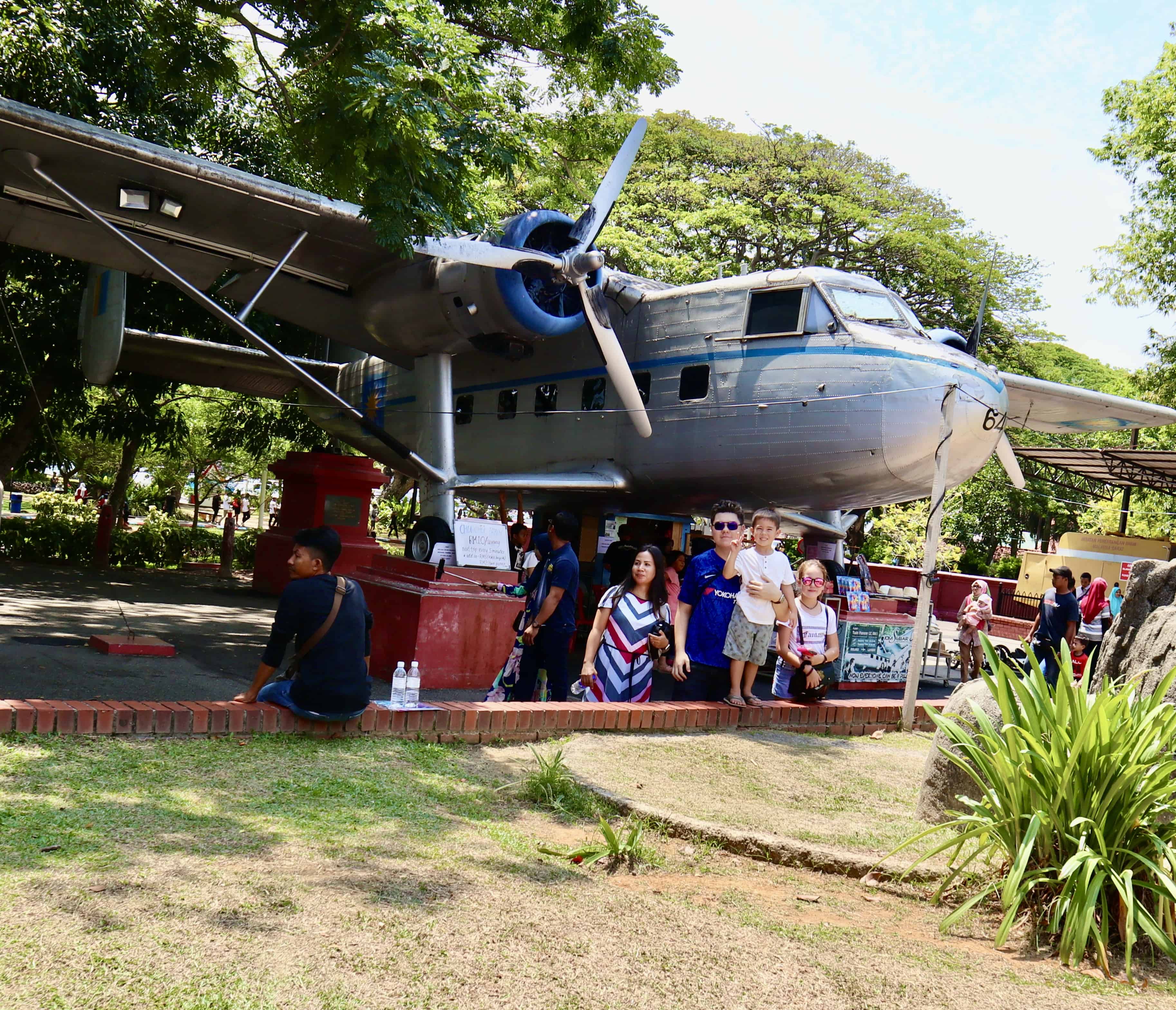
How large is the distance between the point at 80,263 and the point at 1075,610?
17.4 meters

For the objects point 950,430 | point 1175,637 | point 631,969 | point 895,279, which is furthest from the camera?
point 895,279

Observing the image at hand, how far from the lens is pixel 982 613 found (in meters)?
16.1

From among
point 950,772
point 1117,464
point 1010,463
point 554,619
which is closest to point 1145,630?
point 950,772

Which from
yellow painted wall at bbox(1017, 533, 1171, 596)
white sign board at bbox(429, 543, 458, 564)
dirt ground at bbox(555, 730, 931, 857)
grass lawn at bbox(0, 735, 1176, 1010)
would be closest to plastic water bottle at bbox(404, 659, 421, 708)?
dirt ground at bbox(555, 730, 931, 857)

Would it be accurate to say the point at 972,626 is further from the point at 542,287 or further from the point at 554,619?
the point at 554,619

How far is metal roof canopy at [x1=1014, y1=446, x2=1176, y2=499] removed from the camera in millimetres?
26109

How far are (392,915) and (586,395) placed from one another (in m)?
11.5

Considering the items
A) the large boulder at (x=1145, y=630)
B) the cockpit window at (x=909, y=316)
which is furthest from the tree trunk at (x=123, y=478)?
the large boulder at (x=1145, y=630)

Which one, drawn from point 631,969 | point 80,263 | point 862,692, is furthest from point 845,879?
point 80,263

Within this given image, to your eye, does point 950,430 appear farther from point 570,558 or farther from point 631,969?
point 631,969

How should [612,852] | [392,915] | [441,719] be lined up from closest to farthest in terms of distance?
[392,915], [612,852], [441,719]

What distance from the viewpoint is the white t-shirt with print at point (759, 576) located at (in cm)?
778

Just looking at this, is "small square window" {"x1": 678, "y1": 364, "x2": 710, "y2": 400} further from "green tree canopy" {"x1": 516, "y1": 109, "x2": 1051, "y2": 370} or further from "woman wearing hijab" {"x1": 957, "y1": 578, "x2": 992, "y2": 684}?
"green tree canopy" {"x1": 516, "y1": 109, "x2": 1051, "y2": 370}

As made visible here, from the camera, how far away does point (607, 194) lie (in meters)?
14.0
